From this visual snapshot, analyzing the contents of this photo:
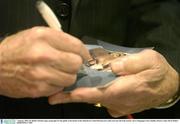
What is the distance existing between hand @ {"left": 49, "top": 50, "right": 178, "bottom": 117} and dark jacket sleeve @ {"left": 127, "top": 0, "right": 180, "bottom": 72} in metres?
0.11

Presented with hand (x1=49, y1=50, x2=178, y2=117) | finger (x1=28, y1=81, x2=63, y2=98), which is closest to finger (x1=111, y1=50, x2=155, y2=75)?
hand (x1=49, y1=50, x2=178, y2=117)

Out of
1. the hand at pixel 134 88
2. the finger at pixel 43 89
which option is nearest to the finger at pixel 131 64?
the hand at pixel 134 88

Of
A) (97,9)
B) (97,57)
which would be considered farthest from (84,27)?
(97,57)

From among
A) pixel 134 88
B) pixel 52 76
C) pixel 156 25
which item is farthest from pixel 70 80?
pixel 156 25

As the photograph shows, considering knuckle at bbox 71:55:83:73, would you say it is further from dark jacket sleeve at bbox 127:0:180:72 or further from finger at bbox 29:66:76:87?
dark jacket sleeve at bbox 127:0:180:72

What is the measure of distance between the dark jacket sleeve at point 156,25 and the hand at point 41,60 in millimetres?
284

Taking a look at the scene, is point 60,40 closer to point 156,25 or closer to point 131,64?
point 131,64

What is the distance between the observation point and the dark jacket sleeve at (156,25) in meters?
0.97

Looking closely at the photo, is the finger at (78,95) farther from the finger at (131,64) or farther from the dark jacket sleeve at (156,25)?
the dark jacket sleeve at (156,25)

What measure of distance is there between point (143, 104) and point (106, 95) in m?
0.10

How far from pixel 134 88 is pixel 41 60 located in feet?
0.60

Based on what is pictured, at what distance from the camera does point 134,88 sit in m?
0.79

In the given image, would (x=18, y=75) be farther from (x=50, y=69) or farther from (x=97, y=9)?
(x=97, y=9)

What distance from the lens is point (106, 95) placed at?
772mm
